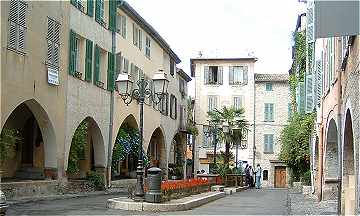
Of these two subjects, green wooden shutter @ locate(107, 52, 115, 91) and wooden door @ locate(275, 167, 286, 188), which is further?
wooden door @ locate(275, 167, 286, 188)

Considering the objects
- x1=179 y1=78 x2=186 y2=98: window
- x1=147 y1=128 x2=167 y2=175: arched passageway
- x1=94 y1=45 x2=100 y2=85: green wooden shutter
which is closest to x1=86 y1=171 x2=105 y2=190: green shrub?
x1=94 y1=45 x2=100 y2=85: green wooden shutter

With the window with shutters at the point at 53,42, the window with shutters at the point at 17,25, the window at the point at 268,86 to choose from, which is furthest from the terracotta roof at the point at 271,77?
the window with shutters at the point at 17,25

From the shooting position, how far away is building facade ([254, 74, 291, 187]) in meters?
55.7

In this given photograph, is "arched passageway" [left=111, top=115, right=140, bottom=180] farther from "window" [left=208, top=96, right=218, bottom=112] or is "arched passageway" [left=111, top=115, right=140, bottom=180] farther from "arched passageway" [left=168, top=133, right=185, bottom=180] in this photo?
"window" [left=208, top=96, right=218, bottom=112]

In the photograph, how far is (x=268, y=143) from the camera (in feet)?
183

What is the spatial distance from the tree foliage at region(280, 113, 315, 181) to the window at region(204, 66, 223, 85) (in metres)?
25.1

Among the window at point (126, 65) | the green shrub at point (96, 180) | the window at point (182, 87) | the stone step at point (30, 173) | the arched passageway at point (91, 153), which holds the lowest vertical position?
the green shrub at point (96, 180)

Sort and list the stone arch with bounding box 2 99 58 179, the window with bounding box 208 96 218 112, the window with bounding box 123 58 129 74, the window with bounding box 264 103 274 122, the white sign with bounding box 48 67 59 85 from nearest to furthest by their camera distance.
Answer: the white sign with bounding box 48 67 59 85 → the stone arch with bounding box 2 99 58 179 → the window with bounding box 123 58 129 74 → the window with bounding box 264 103 274 122 → the window with bounding box 208 96 218 112

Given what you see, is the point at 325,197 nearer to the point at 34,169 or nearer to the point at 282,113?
the point at 34,169

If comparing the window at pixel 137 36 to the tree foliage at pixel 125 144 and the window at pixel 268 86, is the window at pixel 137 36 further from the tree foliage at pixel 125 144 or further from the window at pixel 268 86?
the window at pixel 268 86

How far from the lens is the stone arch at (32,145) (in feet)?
71.6

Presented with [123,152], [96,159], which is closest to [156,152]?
[123,152]

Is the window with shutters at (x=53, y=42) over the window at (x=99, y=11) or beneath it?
beneath

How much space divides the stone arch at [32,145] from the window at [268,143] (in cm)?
3449
